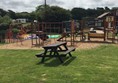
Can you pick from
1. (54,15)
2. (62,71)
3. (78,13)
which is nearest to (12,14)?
(78,13)

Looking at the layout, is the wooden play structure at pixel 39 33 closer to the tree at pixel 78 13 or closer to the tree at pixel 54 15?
the tree at pixel 54 15

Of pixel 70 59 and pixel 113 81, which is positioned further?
pixel 70 59

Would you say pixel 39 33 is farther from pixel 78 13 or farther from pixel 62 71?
pixel 78 13

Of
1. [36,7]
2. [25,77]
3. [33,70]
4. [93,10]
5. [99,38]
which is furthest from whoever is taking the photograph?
[93,10]

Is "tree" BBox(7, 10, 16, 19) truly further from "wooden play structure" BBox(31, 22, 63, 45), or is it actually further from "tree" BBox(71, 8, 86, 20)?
"wooden play structure" BBox(31, 22, 63, 45)

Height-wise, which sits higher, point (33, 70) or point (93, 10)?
point (93, 10)

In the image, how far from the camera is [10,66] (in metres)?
11.2

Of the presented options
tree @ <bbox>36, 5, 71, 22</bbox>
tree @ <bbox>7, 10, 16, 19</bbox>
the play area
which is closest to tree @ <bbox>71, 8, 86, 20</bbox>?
tree @ <bbox>7, 10, 16, 19</bbox>

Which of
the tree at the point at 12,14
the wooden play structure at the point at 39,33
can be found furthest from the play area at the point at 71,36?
the tree at the point at 12,14

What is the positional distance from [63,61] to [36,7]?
74809 mm

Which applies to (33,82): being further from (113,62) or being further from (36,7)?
(36,7)

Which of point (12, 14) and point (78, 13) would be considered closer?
point (78, 13)

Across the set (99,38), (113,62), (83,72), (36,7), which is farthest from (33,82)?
(36,7)

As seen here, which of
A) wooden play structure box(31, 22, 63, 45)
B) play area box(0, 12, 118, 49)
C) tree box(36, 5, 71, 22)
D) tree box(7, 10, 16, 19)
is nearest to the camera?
play area box(0, 12, 118, 49)
